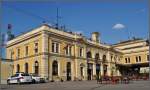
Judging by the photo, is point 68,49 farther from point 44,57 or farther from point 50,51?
point 44,57

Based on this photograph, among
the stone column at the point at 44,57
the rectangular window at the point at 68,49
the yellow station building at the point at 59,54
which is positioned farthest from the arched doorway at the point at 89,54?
the stone column at the point at 44,57

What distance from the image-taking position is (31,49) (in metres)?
50.3

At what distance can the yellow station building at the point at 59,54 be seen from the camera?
4756 centimetres

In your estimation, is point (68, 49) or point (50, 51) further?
point (68, 49)

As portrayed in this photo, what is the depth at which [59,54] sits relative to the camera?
5012 cm

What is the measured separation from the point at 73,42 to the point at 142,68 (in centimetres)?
2187

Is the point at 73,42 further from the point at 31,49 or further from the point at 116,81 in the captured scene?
the point at 116,81

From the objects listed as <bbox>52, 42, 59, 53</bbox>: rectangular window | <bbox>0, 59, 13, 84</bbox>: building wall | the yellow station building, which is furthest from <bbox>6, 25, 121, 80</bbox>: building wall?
<bbox>0, 59, 13, 84</bbox>: building wall

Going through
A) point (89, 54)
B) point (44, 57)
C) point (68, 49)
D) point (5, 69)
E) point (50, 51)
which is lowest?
point (5, 69)

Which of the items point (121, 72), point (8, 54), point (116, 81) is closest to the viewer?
point (116, 81)

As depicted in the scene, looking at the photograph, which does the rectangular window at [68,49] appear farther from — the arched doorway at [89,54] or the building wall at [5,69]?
the building wall at [5,69]

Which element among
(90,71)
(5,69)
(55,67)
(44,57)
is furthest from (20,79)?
(90,71)

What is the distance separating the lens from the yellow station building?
4756cm

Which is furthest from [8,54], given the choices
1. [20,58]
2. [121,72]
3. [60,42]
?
[121,72]
